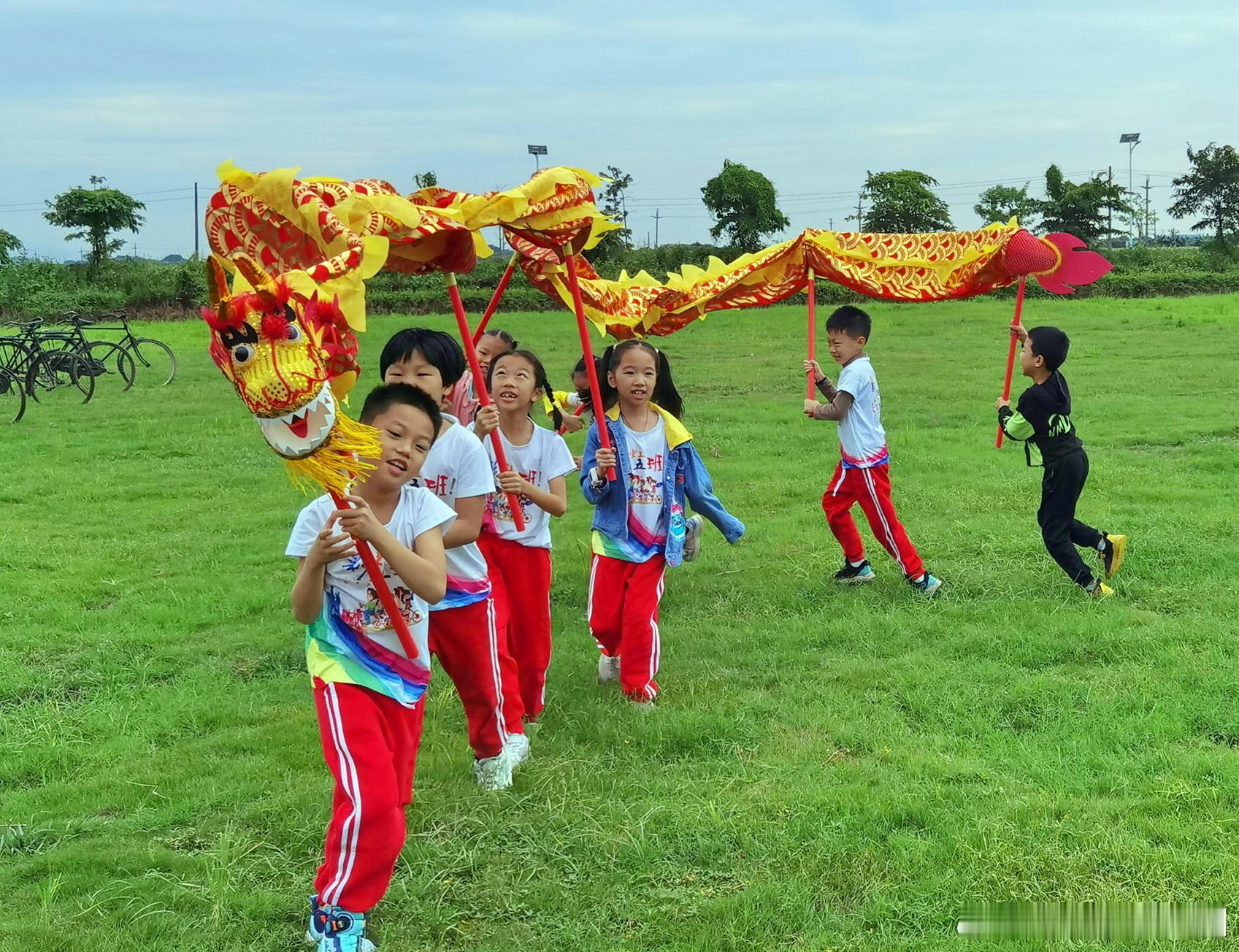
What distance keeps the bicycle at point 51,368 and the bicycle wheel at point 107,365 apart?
8 centimetres

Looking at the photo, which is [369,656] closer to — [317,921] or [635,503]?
[317,921]

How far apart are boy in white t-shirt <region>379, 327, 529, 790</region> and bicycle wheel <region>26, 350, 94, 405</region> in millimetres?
11914

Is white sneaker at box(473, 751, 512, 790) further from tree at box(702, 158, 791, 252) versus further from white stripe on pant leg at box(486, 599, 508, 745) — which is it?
tree at box(702, 158, 791, 252)

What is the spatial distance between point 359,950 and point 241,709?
203 cm

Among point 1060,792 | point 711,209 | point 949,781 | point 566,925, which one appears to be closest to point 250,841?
point 566,925

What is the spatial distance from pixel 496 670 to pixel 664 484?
4.21 feet

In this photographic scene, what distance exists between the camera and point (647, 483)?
15.9 feet

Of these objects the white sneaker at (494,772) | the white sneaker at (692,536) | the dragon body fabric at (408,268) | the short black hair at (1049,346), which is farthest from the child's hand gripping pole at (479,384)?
the short black hair at (1049,346)

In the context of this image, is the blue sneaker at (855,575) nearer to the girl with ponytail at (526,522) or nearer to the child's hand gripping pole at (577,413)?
the child's hand gripping pole at (577,413)

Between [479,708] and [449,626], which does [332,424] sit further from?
[479,708]

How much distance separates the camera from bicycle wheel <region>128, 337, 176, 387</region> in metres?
16.1

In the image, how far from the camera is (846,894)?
10.8 ft

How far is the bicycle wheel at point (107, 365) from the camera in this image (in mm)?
14789

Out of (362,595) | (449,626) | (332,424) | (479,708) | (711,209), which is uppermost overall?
(711,209)
